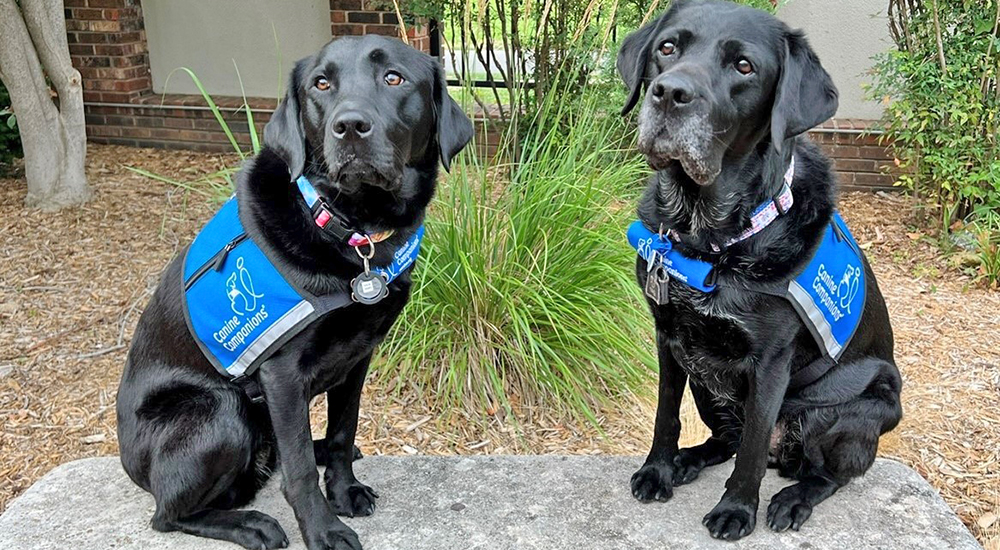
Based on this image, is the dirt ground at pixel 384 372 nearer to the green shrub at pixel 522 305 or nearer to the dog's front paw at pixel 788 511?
the green shrub at pixel 522 305

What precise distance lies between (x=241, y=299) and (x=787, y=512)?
1653mm

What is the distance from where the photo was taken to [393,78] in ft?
7.55

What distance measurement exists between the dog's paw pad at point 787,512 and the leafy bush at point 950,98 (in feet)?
11.5

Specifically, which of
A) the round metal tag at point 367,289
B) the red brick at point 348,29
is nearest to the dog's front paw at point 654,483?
the round metal tag at point 367,289

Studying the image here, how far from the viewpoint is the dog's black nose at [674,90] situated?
2062 millimetres

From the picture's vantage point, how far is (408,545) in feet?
A: 8.37

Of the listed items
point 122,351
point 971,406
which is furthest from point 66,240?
point 971,406

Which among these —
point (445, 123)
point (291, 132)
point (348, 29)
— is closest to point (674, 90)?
point (445, 123)

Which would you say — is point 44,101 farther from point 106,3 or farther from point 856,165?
point 856,165

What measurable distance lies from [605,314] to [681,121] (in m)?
1.92

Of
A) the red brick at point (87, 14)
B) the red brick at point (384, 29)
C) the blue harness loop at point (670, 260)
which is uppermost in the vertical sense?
the blue harness loop at point (670, 260)

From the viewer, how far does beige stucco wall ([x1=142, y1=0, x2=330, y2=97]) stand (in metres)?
7.29

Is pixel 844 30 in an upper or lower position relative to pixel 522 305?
upper

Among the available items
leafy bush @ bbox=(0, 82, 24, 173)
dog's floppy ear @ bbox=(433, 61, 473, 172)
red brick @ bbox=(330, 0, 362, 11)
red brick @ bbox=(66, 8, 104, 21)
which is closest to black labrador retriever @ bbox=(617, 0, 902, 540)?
dog's floppy ear @ bbox=(433, 61, 473, 172)
